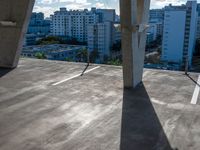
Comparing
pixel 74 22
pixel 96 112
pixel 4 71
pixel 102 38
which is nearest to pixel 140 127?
pixel 96 112

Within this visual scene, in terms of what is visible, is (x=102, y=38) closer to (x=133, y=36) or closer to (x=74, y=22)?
(x=74, y=22)

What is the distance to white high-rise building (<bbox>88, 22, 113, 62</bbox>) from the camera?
250ft

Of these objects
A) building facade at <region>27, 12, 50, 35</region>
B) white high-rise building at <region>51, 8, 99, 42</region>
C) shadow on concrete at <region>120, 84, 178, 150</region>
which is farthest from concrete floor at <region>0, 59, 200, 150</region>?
building facade at <region>27, 12, 50, 35</region>

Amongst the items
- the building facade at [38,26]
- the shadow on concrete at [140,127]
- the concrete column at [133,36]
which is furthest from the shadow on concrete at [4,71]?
the building facade at [38,26]

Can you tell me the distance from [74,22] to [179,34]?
44.0 meters

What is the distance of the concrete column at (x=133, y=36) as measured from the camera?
10.2m

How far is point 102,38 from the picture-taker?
78.2 metres

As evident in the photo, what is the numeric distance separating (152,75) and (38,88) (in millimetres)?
5126

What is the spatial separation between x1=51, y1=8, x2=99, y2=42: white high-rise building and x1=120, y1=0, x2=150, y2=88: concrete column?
89644 millimetres

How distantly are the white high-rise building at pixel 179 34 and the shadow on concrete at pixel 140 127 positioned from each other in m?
64.5

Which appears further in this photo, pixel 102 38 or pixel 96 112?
pixel 102 38

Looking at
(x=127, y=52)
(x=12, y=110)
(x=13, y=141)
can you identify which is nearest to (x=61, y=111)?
(x=12, y=110)

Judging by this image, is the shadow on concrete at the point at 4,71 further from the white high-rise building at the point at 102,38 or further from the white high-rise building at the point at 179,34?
the white high-rise building at the point at 179,34

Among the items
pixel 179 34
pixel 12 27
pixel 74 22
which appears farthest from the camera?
pixel 74 22
